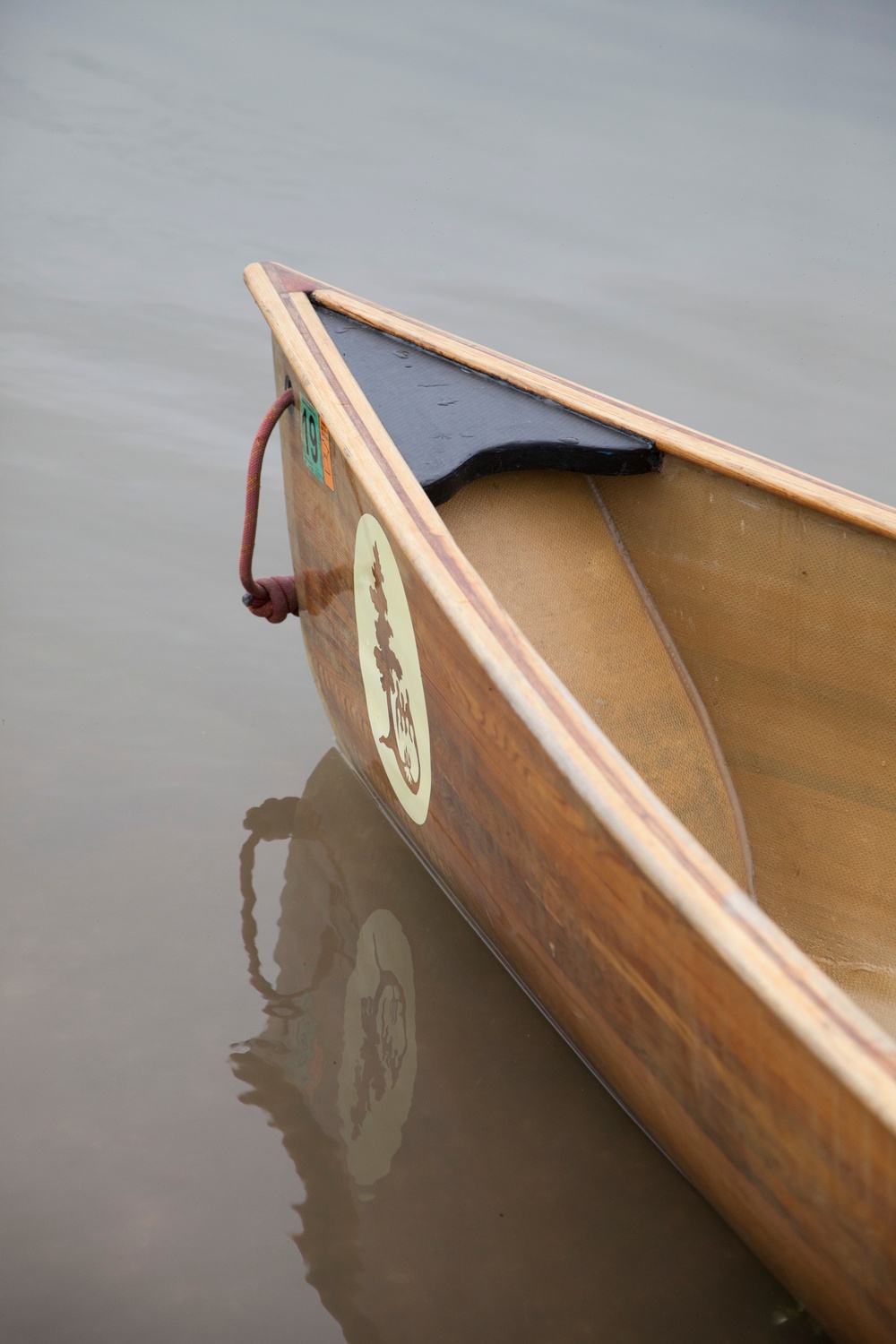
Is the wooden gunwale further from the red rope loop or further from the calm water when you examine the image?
the calm water

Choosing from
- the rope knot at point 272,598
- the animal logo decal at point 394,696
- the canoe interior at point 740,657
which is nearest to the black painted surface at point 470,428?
the canoe interior at point 740,657

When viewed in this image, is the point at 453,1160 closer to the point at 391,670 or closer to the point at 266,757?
the point at 391,670

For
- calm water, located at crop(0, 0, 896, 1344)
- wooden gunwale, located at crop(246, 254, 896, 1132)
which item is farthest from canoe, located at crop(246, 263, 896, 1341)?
calm water, located at crop(0, 0, 896, 1344)

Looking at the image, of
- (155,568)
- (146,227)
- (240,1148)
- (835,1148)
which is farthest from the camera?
(146,227)

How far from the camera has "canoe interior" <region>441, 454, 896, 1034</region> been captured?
163 centimetres

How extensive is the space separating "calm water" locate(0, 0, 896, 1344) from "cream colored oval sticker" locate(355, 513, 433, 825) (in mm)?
232

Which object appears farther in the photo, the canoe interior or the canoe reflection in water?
the canoe interior

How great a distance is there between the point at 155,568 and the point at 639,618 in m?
1.14

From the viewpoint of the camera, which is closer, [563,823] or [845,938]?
[563,823]


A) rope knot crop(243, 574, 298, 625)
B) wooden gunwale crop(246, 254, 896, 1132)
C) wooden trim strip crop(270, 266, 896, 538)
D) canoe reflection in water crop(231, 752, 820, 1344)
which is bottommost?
canoe reflection in water crop(231, 752, 820, 1344)

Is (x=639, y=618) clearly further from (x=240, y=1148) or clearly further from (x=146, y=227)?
(x=146, y=227)

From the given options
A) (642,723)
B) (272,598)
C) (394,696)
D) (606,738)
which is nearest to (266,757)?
(272,598)

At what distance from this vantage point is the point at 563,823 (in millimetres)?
1086

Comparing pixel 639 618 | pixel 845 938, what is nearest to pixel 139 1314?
pixel 845 938
